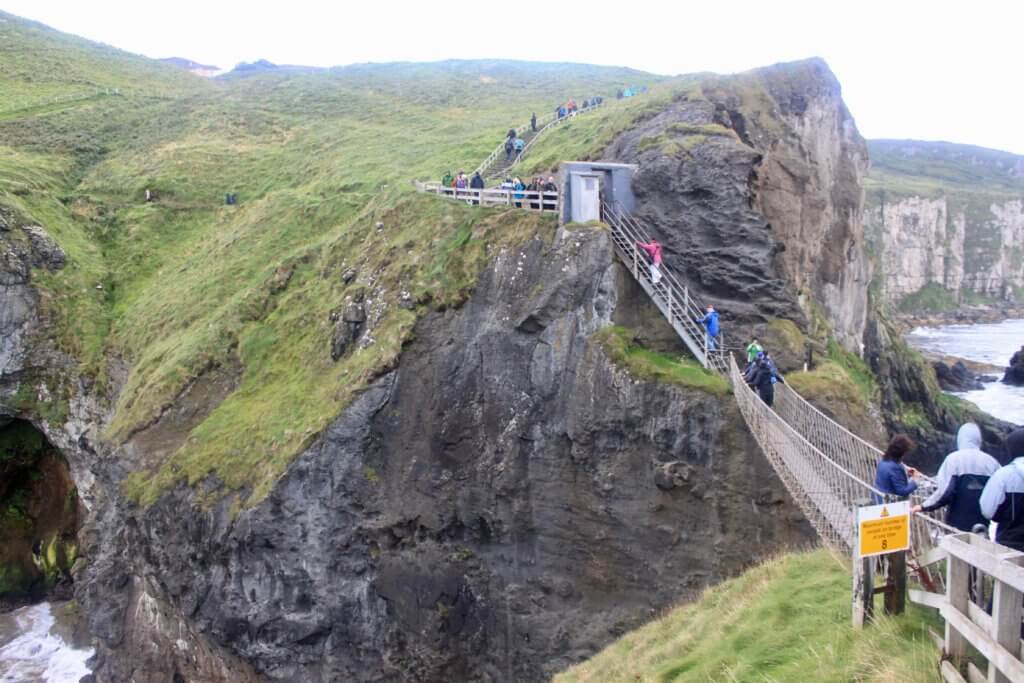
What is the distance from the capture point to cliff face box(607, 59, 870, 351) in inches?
760

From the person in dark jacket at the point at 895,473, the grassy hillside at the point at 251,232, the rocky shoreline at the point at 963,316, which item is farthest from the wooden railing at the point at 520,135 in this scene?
the rocky shoreline at the point at 963,316

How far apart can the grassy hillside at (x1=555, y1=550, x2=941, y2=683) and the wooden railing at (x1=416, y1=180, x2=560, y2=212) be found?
11.0 metres

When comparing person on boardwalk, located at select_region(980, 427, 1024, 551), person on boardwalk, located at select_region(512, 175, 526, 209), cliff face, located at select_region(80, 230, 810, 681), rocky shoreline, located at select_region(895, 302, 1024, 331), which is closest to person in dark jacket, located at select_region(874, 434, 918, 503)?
person on boardwalk, located at select_region(980, 427, 1024, 551)

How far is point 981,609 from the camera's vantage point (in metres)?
5.27

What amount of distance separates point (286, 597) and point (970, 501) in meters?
16.3

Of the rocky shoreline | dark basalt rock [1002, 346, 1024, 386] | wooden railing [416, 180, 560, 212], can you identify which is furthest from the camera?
the rocky shoreline

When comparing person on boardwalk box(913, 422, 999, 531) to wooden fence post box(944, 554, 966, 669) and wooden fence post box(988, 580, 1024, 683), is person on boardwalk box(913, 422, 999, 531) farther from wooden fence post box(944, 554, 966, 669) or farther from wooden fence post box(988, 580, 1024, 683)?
wooden fence post box(988, 580, 1024, 683)

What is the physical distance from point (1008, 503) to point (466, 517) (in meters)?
14.2

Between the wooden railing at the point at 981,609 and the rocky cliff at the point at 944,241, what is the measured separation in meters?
123

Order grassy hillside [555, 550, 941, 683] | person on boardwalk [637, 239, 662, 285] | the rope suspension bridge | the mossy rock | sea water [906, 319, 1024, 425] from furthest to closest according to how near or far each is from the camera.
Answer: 1. sea water [906, 319, 1024, 425]
2. the mossy rock
3. person on boardwalk [637, 239, 662, 285]
4. grassy hillside [555, 550, 941, 683]
5. the rope suspension bridge

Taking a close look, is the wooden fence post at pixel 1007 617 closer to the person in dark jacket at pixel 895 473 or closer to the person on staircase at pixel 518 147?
the person in dark jacket at pixel 895 473

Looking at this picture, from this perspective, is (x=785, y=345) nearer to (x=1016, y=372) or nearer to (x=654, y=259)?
(x=654, y=259)

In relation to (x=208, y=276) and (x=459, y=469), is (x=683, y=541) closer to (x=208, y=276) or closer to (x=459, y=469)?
(x=459, y=469)

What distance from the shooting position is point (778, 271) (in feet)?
65.2
